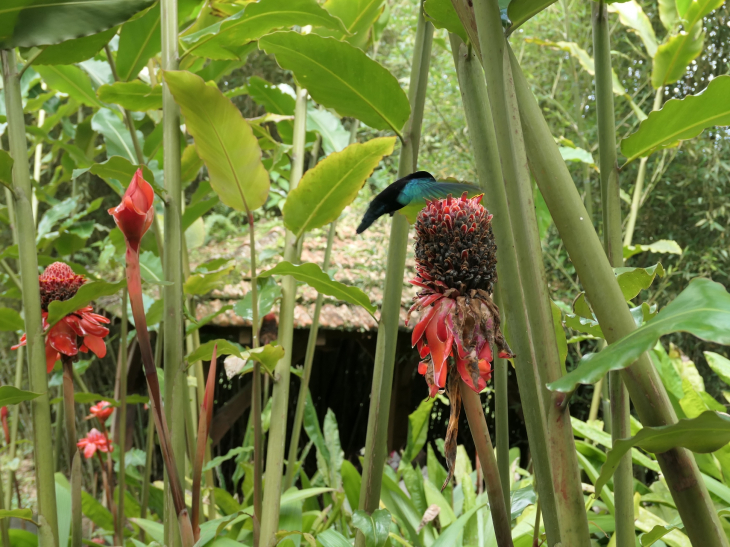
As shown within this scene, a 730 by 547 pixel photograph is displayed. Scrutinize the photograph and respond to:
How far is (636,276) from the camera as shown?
54 cm

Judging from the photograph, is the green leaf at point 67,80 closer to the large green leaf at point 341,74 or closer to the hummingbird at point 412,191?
the large green leaf at point 341,74

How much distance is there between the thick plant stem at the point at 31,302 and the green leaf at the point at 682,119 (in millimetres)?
696

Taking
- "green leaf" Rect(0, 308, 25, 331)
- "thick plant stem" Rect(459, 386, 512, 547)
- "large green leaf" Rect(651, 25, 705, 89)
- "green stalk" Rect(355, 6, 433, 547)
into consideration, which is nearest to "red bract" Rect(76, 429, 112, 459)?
"green leaf" Rect(0, 308, 25, 331)

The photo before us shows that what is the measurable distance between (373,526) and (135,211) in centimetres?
44

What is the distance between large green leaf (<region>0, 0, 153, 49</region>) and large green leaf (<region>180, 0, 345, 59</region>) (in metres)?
0.16

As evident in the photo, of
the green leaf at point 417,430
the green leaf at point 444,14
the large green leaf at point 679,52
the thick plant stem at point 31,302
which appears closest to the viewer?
the green leaf at point 444,14

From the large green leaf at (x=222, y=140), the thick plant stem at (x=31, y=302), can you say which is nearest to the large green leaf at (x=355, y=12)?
the large green leaf at (x=222, y=140)

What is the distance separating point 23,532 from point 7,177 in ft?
2.94

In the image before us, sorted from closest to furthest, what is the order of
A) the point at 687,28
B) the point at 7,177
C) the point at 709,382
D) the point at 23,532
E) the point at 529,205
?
the point at 529,205 < the point at 7,177 < the point at 687,28 < the point at 23,532 < the point at 709,382

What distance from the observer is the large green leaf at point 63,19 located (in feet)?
1.98

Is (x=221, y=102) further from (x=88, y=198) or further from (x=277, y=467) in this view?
(x=88, y=198)

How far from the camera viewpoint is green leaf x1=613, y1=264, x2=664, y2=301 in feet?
1.71

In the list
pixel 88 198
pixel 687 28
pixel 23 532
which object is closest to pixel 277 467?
pixel 23 532

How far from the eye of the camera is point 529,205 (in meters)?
0.36
